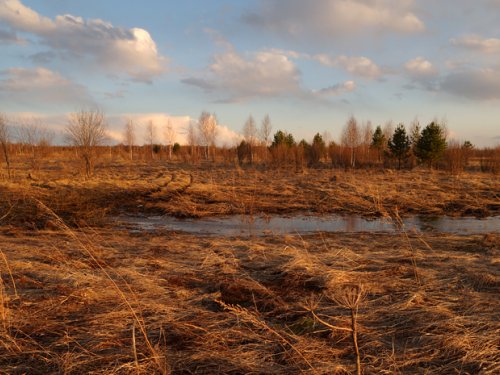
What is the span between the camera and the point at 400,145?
3078cm

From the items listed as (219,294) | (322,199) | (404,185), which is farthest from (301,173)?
(219,294)

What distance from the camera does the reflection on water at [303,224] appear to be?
10.9 metres

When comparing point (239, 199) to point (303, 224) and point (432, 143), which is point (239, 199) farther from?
point (432, 143)

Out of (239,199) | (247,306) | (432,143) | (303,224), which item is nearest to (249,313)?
(247,306)

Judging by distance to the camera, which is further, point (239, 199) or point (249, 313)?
point (239, 199)

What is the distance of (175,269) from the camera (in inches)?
232

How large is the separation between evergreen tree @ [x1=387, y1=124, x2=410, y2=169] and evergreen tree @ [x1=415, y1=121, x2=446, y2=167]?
194 centimetres

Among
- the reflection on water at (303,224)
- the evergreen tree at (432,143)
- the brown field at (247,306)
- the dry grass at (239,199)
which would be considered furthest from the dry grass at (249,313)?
the evergreen tree at (432,143)

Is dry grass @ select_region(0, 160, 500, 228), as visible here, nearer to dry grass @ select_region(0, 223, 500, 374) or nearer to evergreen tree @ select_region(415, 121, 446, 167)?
dry grass @ select_region(0, 223, 500, 374)

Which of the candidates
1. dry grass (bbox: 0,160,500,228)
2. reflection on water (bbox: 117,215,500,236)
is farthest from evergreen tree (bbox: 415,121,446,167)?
reflection on water (bbox: 117,215,500,236)

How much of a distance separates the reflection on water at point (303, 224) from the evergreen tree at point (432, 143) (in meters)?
16.3

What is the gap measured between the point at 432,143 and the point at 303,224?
67.2ft

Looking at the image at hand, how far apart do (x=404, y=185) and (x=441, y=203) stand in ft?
16.1

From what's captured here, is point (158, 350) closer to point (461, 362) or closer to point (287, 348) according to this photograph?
point (287, 348)
